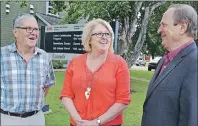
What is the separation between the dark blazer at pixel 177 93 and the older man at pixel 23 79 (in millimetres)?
1262

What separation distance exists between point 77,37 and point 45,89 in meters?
3.29

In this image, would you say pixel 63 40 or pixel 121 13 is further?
pixel 121 13

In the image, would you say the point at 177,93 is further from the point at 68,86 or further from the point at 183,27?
the point at 68,86

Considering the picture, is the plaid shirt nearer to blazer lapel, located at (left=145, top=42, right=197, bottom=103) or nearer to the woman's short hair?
the woman's short hair

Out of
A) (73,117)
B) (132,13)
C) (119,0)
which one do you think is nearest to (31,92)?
(73,117)

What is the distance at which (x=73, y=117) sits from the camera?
132 inches

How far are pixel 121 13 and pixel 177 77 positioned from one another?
29.8 feet

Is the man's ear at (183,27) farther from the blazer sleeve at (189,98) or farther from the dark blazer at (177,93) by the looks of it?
the blazer sleeve at (189,98)

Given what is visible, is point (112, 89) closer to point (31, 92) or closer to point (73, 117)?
point (73, 117)

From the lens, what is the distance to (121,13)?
11641 mm

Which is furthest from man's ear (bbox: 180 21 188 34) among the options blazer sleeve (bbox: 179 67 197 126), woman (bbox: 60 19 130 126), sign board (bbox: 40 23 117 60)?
sign board (bbox: 40 23 117 60)

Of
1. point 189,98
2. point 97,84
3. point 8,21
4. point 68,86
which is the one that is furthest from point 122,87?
point 8,21

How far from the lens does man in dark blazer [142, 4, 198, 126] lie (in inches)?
105

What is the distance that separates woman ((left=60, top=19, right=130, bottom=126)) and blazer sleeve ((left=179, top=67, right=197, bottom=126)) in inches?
28.2
